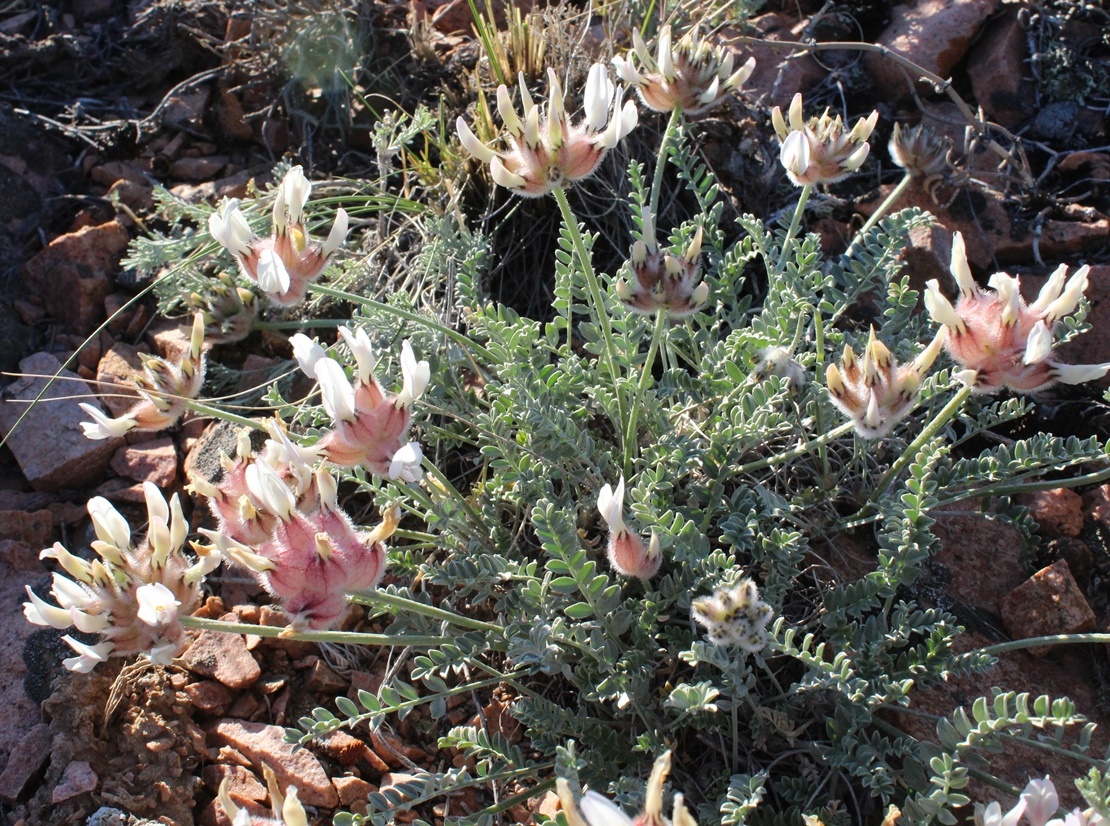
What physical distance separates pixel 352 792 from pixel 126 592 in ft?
2.64

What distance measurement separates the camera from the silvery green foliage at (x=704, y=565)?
77.4 inches

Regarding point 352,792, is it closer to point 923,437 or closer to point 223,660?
point 223,660

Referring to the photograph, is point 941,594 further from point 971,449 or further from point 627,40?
point 627,40

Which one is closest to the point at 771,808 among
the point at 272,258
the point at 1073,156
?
the point at 272,258

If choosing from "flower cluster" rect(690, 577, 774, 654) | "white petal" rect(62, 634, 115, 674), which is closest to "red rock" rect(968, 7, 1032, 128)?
"flower cluster" rect(690, 577, 774, 654)

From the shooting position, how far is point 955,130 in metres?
3.59

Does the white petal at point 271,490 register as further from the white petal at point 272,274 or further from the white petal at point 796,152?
the white petal at point 796,152

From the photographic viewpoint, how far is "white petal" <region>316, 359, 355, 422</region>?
5.98 ft

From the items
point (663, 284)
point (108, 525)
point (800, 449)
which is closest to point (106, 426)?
point (108, 525)

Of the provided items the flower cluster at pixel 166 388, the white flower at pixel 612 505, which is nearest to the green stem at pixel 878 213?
the white flower at pixel 612 505

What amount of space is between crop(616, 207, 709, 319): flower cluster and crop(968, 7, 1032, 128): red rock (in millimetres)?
2177

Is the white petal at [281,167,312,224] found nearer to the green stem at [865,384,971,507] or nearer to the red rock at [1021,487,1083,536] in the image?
the green stem at [865,384,971,507]

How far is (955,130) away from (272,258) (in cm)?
261

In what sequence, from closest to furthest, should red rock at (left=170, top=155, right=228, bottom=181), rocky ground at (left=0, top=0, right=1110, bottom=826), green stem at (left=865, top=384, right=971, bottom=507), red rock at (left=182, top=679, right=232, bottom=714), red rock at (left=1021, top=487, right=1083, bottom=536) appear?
green stem at (left=865, top=384, right=971, bottom=507) → rocky ground at (left=0, top=0, right=1110, bottom=826) → red rock at (left=182, top=679, right=232, bottom=714) → red rock at (left=1021, top=487, right=1083, bottom=536) → red rock at (left=170, top=155, right=228, bottom=181)
